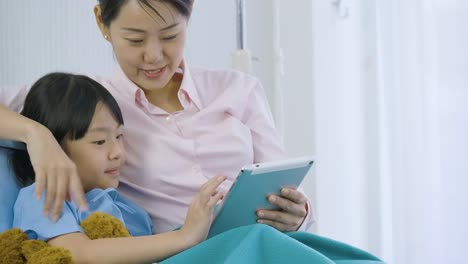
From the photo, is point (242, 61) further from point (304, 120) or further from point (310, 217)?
point (310, 217)

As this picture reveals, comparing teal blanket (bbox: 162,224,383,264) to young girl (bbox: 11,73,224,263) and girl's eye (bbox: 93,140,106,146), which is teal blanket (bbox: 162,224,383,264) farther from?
girl's eye (bbox: 93,140,106,146)

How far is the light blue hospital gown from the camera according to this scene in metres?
1.03

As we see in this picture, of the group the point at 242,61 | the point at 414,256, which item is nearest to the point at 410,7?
the point at 242,61

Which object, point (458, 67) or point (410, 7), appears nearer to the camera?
point (458, 67)

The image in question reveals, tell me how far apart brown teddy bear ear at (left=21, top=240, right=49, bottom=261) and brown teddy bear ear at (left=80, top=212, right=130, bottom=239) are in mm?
75

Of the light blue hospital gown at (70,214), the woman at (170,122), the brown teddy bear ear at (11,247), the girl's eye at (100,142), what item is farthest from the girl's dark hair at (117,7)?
the brown teddy bear ear at (11,247)

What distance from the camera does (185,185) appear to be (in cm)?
135

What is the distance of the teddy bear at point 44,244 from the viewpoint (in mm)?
951

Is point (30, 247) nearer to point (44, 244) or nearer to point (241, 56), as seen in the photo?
point (44, 244)

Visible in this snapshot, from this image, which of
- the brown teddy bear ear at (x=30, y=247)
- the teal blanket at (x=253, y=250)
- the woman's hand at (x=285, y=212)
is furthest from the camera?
the woman's hand at (x=285, y=212)

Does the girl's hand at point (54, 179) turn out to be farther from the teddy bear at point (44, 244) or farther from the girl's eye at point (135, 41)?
the girl's eye at point (135, 41)

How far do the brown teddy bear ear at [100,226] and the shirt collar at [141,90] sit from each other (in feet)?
1.37

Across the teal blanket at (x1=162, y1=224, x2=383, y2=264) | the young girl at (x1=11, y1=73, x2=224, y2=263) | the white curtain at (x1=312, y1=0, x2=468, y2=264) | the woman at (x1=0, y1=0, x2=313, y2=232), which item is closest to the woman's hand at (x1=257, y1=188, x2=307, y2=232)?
the woman at (x1=0, y1=0, x2=313, y2=232)

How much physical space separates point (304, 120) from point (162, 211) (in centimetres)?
138
